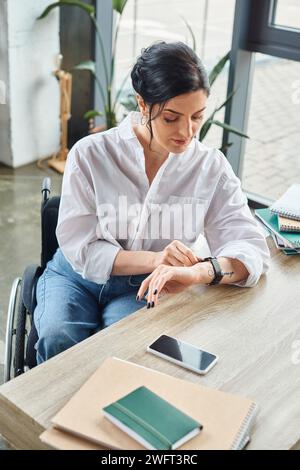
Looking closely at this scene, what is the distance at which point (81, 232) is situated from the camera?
6.73 ft

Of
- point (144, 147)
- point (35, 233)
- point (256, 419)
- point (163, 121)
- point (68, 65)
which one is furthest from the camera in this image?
point (68, 65)

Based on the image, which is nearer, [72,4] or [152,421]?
[152,421]

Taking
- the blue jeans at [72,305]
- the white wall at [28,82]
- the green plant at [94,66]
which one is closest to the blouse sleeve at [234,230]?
the blue jeans at [72,305]

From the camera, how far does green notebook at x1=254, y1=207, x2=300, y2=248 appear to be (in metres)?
2.18

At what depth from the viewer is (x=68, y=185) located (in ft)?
6.74

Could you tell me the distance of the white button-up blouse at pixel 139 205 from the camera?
6.71 feet

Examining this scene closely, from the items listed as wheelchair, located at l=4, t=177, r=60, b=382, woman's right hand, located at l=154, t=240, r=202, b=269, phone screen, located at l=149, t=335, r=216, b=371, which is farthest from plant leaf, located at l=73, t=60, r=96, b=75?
phone screen, located at l=149, t=335, r=216, b=371

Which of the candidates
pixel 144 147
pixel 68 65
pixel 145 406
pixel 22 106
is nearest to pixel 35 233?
pixel 22 106

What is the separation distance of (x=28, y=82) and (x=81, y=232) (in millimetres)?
2642

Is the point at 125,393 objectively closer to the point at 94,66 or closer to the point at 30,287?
the point at 30,287

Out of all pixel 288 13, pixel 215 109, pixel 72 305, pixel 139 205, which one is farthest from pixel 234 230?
pixel 288 13

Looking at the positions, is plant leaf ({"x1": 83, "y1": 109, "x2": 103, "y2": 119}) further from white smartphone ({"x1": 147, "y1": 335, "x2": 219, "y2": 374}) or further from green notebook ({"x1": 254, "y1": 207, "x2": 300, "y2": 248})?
white smartphone ({"x1": 147, "y1": 335, "x2": 219, "y2": 374})

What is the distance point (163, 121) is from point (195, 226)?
0.38m
